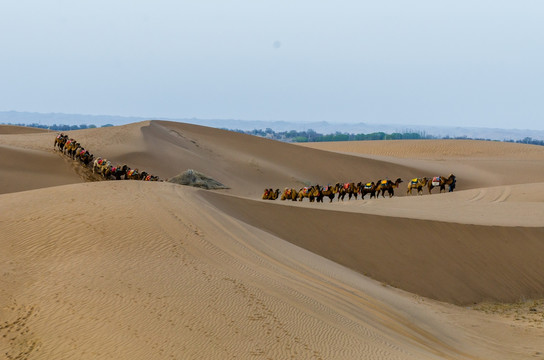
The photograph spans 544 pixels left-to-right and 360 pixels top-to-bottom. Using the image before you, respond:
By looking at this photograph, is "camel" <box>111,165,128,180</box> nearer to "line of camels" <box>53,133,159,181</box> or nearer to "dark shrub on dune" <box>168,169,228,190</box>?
"line of camels" <box>53,133,159,181</box>

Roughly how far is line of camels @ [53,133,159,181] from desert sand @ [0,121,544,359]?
1024cm

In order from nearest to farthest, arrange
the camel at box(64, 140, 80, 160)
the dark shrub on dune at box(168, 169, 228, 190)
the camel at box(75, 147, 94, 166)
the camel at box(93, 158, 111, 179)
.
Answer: the camel at box(93, 158, 111, 179) → the dark shrub on dune at box(168, 169, 228, 190) → the camel at box(75, 147, 94, 166) → the camel at box(64, 140, 80, 160)

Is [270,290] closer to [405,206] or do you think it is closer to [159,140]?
[405,206]

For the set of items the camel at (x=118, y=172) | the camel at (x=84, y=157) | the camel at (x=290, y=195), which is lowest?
the camel at (x=290, y=195)

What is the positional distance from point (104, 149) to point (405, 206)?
62.3ft

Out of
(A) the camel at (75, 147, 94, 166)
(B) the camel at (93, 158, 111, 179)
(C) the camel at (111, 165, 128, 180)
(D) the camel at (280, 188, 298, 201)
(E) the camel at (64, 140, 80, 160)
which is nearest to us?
(C) the camel at (111, 165, 128, 180)

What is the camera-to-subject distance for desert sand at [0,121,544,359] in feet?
30.9

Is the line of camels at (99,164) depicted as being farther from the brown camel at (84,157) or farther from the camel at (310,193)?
the camel at (310,193)

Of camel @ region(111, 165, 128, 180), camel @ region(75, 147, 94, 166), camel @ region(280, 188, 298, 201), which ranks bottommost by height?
camel @ region(280, 188, 298, 201)

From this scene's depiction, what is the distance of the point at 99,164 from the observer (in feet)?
102

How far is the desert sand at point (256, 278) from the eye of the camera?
30.9ft

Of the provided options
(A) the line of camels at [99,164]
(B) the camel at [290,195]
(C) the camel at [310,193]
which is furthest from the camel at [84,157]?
(C) the camel at [310,193]

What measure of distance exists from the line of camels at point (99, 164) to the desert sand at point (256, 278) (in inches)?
403

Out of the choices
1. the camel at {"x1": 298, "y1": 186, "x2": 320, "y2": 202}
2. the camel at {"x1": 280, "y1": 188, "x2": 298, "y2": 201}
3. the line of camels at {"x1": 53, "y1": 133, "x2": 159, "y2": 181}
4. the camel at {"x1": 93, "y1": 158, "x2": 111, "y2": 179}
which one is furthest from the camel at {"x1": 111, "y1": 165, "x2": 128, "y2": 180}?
the camel at {"x1": 298, "y1": 186, "x2": 320, "y2": 202}
